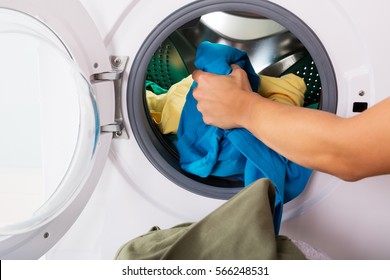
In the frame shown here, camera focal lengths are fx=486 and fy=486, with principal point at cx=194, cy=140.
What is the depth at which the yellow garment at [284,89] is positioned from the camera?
3.55 feet

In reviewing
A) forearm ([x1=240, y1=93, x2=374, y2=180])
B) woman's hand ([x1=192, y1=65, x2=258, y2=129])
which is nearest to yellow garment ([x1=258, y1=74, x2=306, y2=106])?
woman's hand ([x1=192, y1=65, x2=258, y2=129])

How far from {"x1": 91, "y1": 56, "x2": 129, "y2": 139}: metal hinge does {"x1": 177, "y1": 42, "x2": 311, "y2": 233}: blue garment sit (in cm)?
18

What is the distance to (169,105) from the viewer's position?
1188mm

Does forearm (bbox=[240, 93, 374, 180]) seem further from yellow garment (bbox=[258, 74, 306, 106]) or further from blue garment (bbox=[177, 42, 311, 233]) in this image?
yellow garment (bbox=[258, 74, 306, 106])

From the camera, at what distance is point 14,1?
78cm

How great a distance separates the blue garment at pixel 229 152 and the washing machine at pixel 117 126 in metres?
0.04

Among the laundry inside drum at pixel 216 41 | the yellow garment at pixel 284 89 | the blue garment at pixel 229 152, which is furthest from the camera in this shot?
the laundry inside drum at pixel 216 41

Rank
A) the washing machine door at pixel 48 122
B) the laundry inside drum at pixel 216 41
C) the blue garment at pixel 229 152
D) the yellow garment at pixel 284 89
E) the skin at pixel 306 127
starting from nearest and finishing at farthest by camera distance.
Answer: the skin at pixel 306 127 → the washing machine door at pixel 48 122 → the blue garment at pixel 229 152 → the yellow garment at pixel 284 89 → the laundry inside drum at pixel 216 41

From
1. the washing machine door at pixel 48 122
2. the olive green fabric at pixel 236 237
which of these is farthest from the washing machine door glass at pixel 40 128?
the olive green fabric at pixel 236 237

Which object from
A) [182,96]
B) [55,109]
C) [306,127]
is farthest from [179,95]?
[306,127]

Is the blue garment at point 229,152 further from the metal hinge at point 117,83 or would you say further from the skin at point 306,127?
the metal hinge at point 117,83

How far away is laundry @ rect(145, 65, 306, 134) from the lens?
1.09 metres

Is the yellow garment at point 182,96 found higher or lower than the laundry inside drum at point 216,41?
lower

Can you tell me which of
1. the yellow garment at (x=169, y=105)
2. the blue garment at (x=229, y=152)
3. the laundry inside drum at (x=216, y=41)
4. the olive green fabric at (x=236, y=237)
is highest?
the laundry inside drum at (x=216, y=41)
